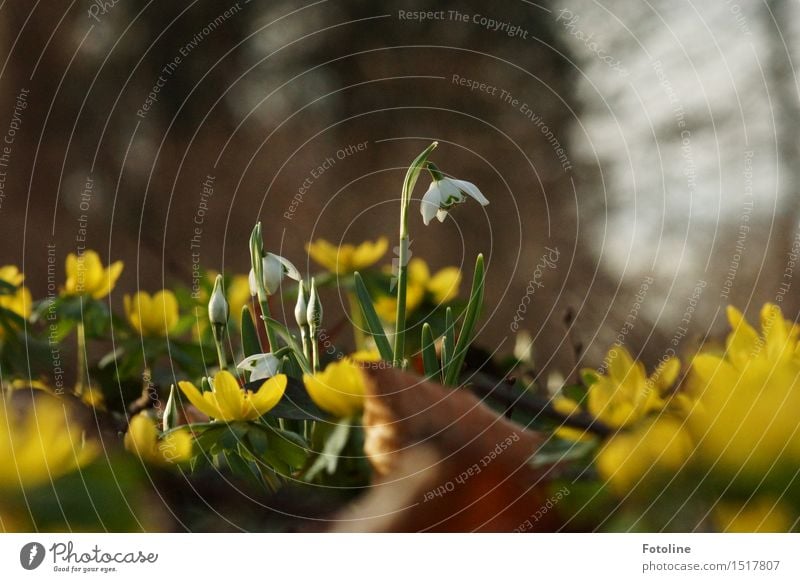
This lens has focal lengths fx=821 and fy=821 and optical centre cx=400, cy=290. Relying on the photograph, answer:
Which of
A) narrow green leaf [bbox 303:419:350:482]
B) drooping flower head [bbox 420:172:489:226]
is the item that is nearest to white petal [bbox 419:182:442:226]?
drooping flower head [bbox 420:172:489:226]

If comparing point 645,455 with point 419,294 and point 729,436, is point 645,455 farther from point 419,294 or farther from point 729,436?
point 419,294

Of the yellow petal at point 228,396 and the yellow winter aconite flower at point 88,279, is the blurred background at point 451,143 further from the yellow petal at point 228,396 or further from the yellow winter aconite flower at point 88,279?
the yellow petal at point 228,396

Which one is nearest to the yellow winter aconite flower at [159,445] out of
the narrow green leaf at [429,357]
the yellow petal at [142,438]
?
the yellow petal at [142,438]

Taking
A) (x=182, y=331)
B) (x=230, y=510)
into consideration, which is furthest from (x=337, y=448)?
(x=182, y=331)

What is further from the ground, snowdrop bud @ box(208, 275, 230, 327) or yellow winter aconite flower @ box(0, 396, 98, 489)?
snowdrop bud @ box(208, 275, 230, 327)

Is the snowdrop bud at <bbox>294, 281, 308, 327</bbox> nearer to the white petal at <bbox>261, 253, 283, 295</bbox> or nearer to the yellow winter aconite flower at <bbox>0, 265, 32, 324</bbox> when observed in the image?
the white petal at <bbox>261, 253, 283, 295</bbox>

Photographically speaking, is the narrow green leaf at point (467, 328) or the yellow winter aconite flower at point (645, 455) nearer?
the yellow winter aconite flower at point (645, 455)

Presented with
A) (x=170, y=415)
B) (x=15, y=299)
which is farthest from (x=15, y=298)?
(x=170, y=415)
